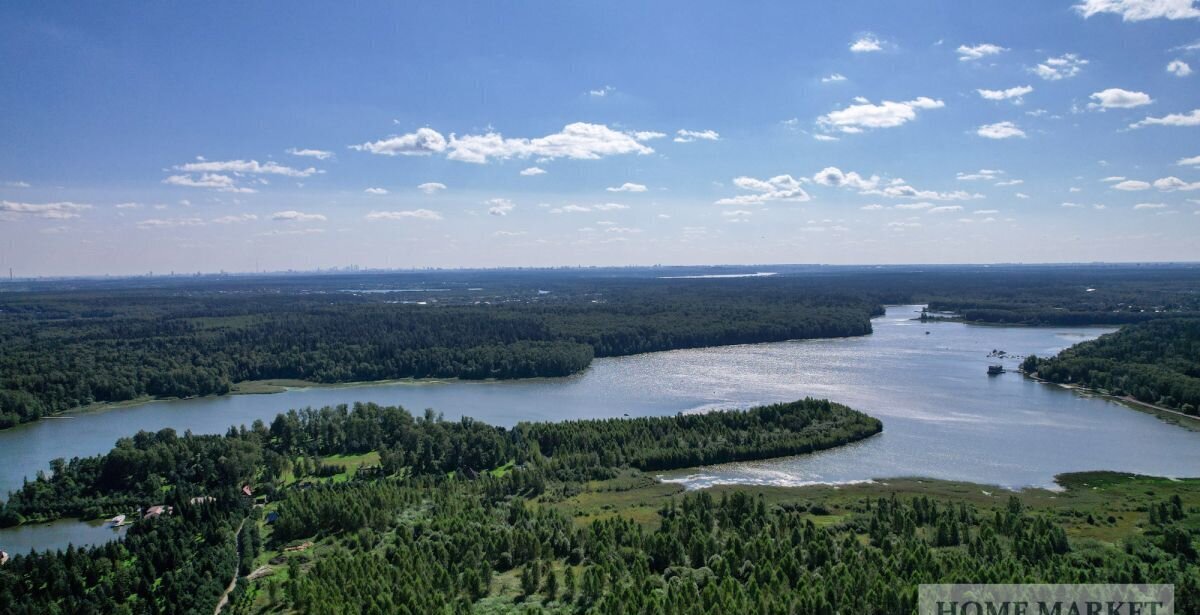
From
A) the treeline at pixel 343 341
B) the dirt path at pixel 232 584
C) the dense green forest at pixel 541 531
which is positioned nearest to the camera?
the dense green forest at pixel 541 531

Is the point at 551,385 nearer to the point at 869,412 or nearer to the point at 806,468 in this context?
the point at 869,412

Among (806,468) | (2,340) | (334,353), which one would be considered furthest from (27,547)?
(2,340)

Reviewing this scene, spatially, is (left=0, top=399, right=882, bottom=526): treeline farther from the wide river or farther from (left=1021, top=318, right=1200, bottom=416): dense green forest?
(left=1021, top=318, right=1200, bottom=416): dense green forest

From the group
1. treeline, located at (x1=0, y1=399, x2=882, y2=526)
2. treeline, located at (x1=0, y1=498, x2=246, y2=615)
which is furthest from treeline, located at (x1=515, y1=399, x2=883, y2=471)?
treeline, located at (x1=0, y1=498, x2=246, y2=615)

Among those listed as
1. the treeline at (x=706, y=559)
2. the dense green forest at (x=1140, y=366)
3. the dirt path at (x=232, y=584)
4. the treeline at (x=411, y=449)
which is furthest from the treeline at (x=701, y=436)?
the dense green forest at (x=1140, y=366)

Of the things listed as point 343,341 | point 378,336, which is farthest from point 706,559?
point 378,336

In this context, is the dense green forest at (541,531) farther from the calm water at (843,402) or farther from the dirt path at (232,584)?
the calm water at (843,402)

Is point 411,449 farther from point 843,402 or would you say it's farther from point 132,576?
point 843,402
